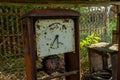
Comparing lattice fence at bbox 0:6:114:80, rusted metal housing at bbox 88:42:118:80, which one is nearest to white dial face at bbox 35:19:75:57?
rusted metal housing at bbox 88:42:118:80

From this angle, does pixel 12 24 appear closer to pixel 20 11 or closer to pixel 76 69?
pixel 20 11

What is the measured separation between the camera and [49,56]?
2.48 m

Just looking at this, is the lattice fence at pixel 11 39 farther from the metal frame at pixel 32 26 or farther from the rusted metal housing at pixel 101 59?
the metal frame at pixel 32 26

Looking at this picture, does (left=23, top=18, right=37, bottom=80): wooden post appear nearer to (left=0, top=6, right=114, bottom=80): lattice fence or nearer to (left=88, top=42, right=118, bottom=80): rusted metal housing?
(left=88, top=42, right=118, bottom=80): rusted metal housing

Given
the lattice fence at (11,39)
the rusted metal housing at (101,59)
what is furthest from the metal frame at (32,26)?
the lattice fence at (11,39)

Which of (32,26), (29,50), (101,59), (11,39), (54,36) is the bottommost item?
(101,59)

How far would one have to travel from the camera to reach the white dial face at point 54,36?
229 cm

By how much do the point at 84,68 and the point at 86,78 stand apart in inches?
41.0

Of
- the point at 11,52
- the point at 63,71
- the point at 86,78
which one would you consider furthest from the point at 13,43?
the point at 63,71

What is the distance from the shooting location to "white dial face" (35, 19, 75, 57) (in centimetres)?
229

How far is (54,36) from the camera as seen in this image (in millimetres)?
2373

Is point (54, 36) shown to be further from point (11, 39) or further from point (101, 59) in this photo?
point (11, 39)

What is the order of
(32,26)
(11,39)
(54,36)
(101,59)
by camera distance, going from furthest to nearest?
(11,39)
(101,59)
(54,36)
(32,26)

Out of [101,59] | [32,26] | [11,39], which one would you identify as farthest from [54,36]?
[11,39]
